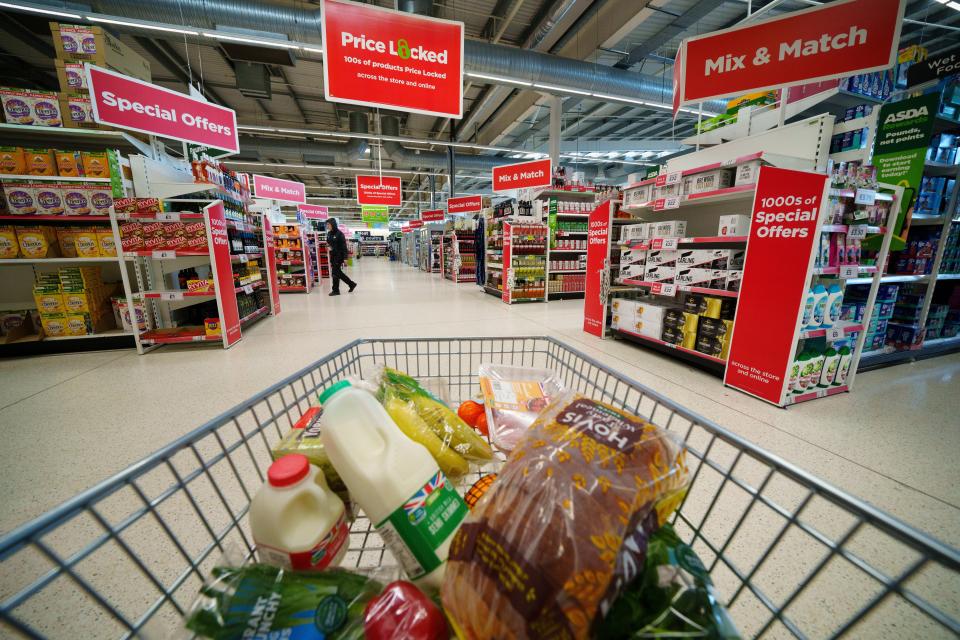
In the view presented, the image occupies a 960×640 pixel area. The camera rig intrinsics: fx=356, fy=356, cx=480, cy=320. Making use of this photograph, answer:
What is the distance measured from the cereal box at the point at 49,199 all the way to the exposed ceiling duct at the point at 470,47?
11.6 feet

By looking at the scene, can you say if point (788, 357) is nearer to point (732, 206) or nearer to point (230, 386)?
point (732, 206)

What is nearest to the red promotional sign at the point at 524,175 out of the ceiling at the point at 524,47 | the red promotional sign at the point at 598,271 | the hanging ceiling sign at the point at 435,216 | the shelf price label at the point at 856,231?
the ceiling at the point at 524,47

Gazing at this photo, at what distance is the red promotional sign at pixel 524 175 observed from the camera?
6.71 metres

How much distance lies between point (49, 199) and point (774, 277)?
238 inches

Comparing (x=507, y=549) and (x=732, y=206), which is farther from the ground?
(x=732, y=206)

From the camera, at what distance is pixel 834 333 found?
2.37 metres

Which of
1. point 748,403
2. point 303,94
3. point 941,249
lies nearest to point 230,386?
point 748,403

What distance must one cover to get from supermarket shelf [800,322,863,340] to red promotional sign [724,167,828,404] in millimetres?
141

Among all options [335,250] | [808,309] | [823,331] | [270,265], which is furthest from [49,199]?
[823,331]

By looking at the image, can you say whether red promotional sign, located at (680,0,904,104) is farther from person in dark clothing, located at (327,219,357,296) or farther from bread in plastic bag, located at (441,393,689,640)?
person in dark clothing, located at (327,219,357,296)

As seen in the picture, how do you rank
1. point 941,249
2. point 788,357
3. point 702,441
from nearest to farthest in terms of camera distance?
point 702,441
point 788,357
point 941,249

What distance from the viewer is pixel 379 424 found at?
0.66 meters

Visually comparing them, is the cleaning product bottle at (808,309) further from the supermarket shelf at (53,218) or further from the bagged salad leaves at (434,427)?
the supermarket shelf at (53,218)

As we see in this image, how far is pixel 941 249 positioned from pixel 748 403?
2.63 metres
